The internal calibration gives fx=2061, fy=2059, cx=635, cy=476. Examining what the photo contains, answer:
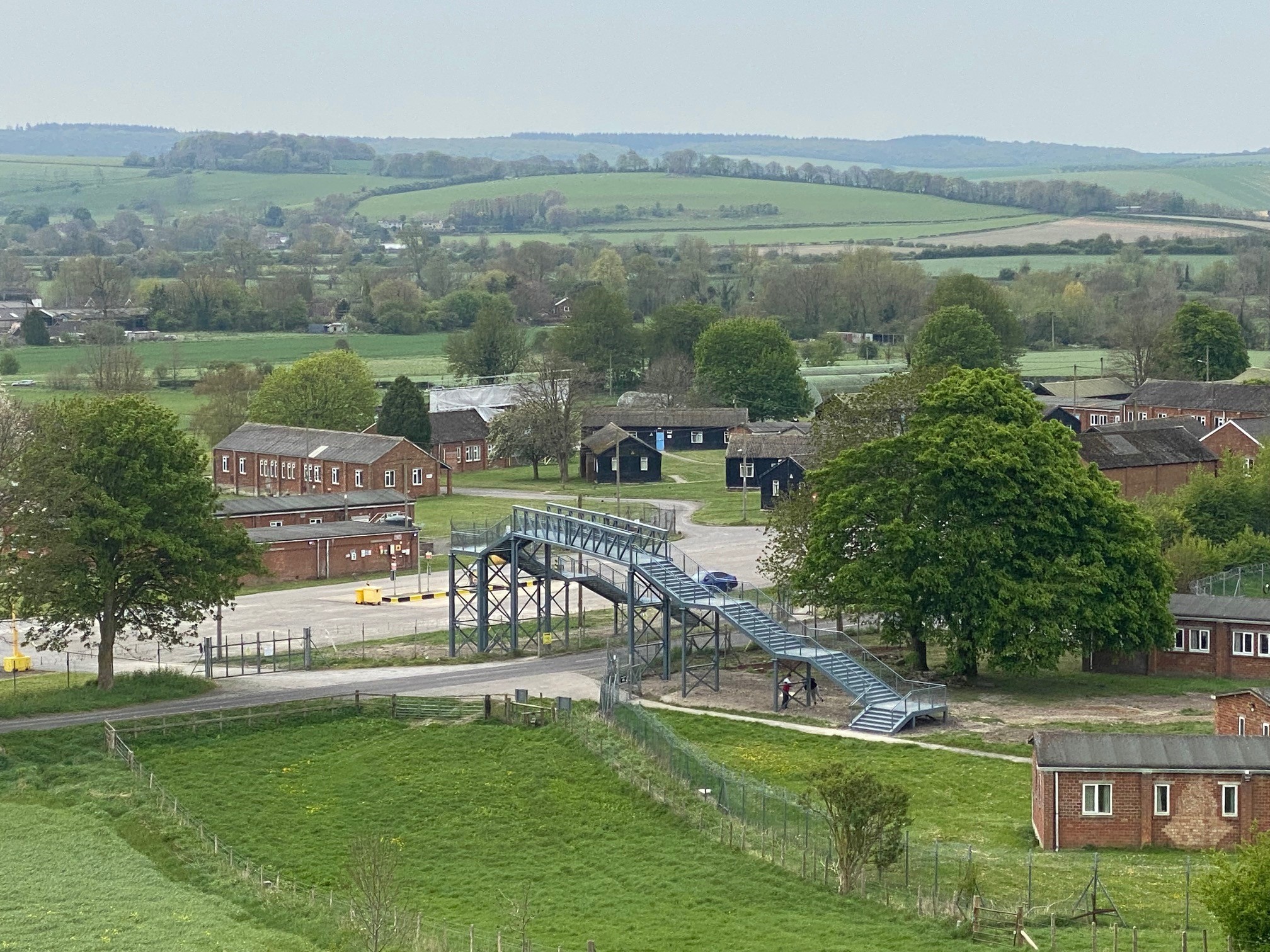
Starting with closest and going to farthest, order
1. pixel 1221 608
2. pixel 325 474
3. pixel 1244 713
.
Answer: pixel 1244 713
pixel 1221 608
pixel 325 474

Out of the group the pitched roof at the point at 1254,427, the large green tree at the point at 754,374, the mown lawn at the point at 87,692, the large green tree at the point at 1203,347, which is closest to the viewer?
the mown lawn at the point at 87,692

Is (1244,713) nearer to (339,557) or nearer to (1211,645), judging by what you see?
(1211,645)

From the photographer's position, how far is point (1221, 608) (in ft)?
209

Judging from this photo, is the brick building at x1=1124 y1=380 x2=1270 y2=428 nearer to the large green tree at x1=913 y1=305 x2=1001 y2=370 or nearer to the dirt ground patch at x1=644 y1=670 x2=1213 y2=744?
the large green tree at x1=913 y1=305 x2=1001 y2=370

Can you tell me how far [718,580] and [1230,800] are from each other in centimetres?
3152

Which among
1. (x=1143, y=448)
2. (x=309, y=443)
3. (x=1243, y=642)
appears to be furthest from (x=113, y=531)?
(x=1143, y=448)

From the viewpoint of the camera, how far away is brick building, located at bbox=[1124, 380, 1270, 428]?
123 m

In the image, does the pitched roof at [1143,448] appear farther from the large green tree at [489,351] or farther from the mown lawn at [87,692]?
the large green tree at [489,351]

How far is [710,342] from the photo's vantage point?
14212cm

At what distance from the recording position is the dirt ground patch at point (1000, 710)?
56031mm

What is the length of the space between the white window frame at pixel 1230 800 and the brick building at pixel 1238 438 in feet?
210

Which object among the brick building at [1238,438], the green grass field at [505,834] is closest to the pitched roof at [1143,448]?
the brick building at [1238,438]

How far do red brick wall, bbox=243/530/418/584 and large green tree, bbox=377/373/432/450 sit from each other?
3093 cm

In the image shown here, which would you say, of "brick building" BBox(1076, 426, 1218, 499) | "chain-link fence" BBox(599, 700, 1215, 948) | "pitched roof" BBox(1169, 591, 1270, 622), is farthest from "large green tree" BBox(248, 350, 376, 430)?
"chain-link fence" BBox(599, 700, 1215, 948)
